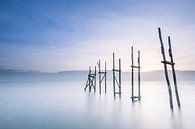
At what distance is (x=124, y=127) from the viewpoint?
18.5 m

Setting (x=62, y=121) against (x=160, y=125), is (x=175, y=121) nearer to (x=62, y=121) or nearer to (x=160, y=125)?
(x=160, y=125)

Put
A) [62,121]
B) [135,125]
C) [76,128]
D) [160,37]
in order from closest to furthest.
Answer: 1. [76,128]
2. [135,125]
3. [62,121]
4. [160,37]

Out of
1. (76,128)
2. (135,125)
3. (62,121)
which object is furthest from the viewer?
(62,121)

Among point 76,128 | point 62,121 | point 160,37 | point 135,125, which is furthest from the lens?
point 160,37

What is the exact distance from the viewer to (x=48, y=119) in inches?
845

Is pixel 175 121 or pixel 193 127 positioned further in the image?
pixel 175 121

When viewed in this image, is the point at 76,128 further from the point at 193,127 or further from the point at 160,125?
the point at 193,127

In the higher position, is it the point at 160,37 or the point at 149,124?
the point at 160,37

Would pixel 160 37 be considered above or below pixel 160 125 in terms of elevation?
above

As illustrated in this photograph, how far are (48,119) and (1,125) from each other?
4.00m

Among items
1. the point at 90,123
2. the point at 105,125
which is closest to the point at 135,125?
the point at 105,125

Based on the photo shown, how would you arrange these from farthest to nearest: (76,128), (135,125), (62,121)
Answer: (62,121), (135,125), (76,128)

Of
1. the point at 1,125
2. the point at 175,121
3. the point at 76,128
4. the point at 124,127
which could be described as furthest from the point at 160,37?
the point at 1,125

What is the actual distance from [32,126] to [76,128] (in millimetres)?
3590
